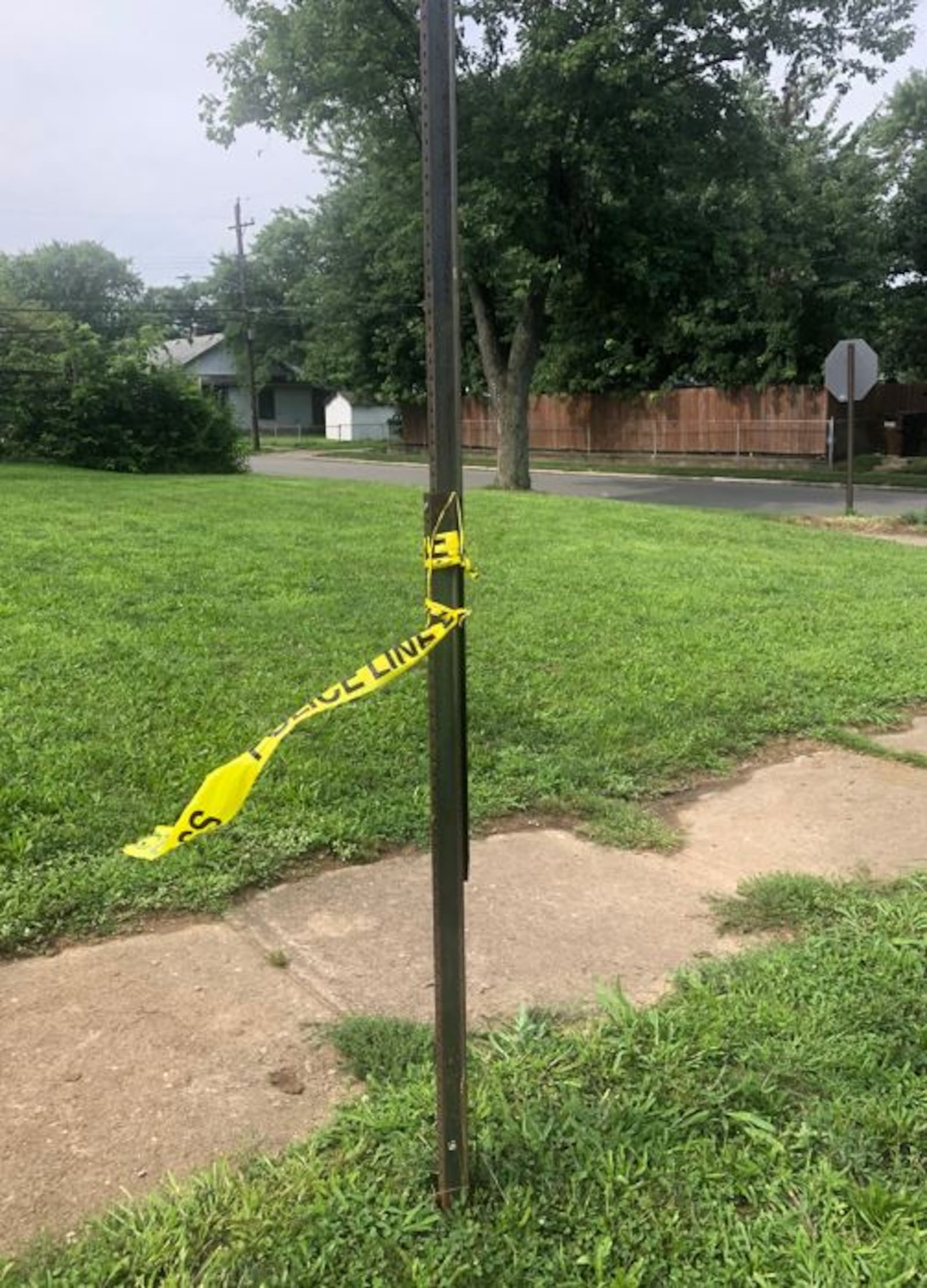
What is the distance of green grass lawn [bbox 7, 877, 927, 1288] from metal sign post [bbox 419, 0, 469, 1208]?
0.16m

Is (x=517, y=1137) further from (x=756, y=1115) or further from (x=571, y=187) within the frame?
(x=571, y=187)

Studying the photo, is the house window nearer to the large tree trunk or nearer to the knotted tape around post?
the large tree trunk

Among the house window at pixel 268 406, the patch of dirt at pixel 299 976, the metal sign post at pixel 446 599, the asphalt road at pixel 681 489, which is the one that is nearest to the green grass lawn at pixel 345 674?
the patch of dirt at pixel 299 976

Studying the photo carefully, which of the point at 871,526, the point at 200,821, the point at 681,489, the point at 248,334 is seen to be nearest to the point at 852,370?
the point at 871,526

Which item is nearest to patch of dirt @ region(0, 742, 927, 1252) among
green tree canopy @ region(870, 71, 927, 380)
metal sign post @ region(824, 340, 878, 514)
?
metal sign post @ region(824, 340, 878, 514)

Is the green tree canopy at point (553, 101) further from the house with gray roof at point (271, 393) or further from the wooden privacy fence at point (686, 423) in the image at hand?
the house with gray roof at point (271, 393)

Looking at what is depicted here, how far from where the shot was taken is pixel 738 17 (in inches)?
744

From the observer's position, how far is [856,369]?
15453mm

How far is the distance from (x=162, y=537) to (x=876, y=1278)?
825cm

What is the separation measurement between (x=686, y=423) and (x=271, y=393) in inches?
1481

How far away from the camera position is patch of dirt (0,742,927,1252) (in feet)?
7.79

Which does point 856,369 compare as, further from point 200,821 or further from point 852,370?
point 200,821

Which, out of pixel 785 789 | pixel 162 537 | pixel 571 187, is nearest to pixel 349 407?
pixel 571 187

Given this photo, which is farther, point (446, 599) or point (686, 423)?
point (686, 423)
